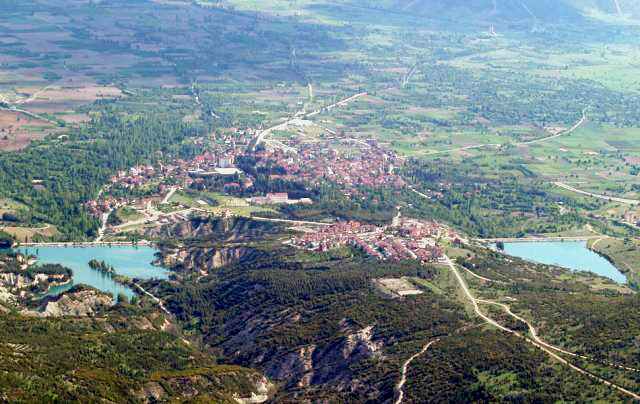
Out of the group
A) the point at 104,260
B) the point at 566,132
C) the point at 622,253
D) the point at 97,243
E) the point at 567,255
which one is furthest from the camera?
the point at 566,132

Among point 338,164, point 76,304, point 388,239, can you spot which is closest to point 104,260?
point 76,304

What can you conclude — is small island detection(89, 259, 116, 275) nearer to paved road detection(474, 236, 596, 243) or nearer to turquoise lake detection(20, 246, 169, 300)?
turquoise lake detection(20, 246, 169, 300)

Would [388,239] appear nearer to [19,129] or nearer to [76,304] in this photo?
[76,304]

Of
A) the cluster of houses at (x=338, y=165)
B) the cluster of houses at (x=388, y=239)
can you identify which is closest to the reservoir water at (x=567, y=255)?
the cluster of houses at (x=388, y=239)

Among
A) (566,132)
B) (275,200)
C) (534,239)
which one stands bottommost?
(566,132)

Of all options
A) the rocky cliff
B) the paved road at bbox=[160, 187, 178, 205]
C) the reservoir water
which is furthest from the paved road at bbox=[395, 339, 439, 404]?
the paved road at bbox=[160, 187, 178, 205]

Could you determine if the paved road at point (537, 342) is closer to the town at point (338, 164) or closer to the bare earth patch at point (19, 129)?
the town at point (338, 164)

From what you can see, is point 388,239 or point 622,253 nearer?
point 388,239
